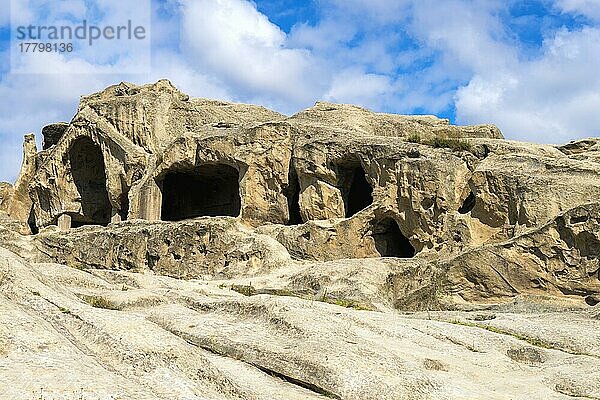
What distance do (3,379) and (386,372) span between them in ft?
22.0

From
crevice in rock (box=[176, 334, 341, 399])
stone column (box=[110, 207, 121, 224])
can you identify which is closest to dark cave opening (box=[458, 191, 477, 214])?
crevice in rock (box=[176, 334, 341, 399])

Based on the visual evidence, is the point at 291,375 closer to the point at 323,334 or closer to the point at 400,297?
the point at 323,334

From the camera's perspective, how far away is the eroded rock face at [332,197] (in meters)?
29.7

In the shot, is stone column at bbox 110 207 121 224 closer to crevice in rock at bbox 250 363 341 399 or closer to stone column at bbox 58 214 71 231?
stone column at bbox 58 214 71 231

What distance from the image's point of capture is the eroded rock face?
97.3ft

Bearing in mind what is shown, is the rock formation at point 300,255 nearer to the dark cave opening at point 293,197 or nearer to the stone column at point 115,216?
the dark cave opening at point 293,197

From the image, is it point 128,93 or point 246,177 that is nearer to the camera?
point 246,177

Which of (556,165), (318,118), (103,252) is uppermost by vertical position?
(318,118)

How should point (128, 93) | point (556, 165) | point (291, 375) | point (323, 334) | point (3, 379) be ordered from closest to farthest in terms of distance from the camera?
point (3, 379) < point (291, 375) < point (323, 334) < point (556, 165) < point (128, 93)

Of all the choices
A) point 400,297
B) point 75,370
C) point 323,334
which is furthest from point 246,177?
point 75,370

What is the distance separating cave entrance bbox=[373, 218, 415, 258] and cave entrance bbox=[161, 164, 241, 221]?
43.2 feet

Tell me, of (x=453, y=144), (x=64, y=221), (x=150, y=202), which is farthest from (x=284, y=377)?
(x=64, y=221)

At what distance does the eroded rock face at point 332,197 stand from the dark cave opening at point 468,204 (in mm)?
81

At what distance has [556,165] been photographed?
33.5 meters
